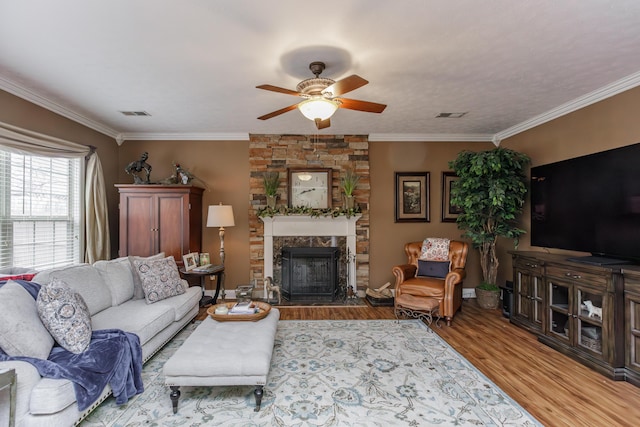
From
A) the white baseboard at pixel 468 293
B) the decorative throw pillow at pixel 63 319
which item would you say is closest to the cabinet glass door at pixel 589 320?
the white baseboard at pixel 468 293

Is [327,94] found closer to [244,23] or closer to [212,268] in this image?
[244,23]

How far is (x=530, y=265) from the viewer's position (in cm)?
365

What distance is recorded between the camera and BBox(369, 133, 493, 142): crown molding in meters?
5.19

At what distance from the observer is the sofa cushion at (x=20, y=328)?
6.22ft

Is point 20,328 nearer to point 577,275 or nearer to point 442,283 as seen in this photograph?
point 442,283

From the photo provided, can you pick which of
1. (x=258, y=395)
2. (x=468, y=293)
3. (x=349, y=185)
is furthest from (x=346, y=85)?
(x=468, y=293)

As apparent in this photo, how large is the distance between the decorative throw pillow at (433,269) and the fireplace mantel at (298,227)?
120 cm

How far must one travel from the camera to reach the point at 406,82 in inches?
123

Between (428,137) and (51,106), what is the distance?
5216 millimetres

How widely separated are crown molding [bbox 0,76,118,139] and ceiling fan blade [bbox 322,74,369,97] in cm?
319

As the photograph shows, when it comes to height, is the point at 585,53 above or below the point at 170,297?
above

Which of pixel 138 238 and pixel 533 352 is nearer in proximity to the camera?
pixel 533 352

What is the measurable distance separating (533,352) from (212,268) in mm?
4041

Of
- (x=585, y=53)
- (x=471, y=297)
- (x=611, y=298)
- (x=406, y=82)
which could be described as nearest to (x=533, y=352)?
(x=611, y=298)
